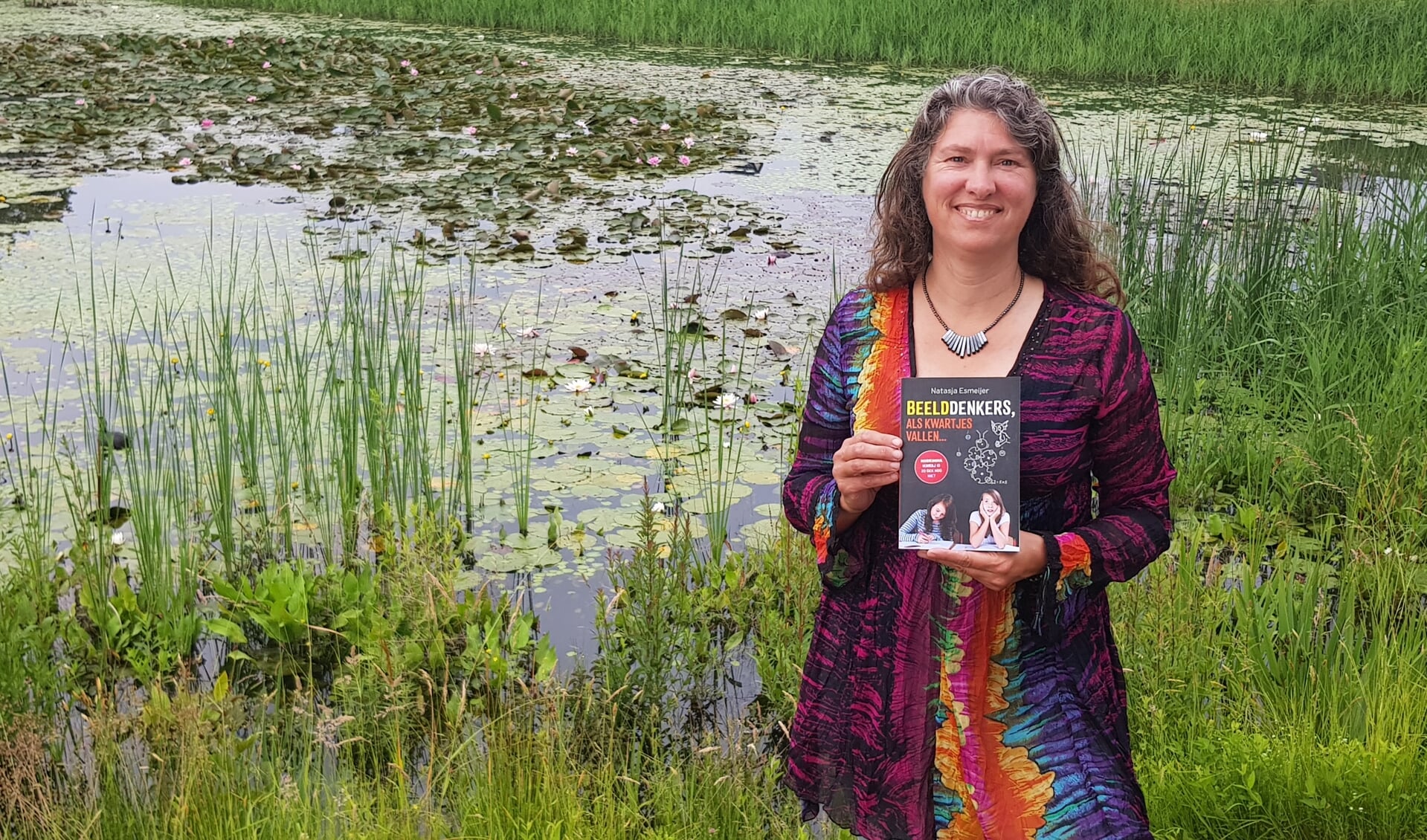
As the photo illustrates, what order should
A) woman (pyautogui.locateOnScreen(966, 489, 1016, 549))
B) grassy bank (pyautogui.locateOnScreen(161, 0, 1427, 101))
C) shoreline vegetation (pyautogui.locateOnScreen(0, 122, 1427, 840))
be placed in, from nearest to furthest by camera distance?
woman (pyautogui.locateOnScreen(966, 489, 1016, 549)), shoreline vegetation (pyautogui.locateOnScreen(0, 122, 1427, 840)), grassy bank (pyautogui.locateOnScreen(161, 0, 1427, 101))

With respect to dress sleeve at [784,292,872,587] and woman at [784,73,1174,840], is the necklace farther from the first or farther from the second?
dress sleeve at [784,292,872,587]

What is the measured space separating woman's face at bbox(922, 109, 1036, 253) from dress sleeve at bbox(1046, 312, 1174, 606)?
19cm

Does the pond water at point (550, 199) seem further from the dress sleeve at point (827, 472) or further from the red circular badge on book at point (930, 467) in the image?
the red circular badge on book at point (930, 467)

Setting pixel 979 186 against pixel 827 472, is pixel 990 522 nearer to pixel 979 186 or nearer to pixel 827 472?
pixel 827 472

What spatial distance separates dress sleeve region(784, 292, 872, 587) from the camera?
165cm

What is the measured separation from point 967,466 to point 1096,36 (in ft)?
36.6

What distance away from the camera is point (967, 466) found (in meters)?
1.46

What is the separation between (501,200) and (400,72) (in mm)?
4656

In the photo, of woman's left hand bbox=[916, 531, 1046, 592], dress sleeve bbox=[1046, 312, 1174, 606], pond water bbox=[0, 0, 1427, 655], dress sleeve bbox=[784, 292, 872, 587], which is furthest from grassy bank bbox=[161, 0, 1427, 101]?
woman's left hand bbox=[916, 531, 1046, 592]

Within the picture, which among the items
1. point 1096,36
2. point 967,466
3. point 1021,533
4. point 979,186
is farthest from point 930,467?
point 1096,36

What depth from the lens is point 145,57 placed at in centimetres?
1141

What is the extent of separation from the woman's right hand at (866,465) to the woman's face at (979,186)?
291mm

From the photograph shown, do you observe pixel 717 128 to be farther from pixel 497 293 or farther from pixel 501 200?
pixel 497 293

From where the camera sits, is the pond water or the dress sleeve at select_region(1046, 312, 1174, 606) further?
the pond water
